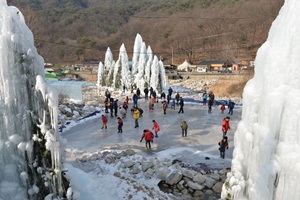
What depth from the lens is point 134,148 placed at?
14172mm

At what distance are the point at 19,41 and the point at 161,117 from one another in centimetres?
1262

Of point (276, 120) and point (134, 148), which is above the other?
point (276, 120)

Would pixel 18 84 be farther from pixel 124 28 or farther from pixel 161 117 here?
pixel 124 28

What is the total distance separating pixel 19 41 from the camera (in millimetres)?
7461

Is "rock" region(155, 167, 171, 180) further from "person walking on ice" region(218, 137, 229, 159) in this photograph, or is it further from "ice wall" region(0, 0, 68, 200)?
"ice wall" region(0, 0, 68, 200)

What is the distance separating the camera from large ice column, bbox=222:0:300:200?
572 cm

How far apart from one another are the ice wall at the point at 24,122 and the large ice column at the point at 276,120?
14.7ft

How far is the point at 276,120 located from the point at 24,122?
18.9 feet

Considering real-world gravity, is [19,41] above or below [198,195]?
above

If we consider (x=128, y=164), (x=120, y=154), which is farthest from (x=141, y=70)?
(x=128, y=164)

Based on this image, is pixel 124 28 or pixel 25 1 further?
pixel 25 1

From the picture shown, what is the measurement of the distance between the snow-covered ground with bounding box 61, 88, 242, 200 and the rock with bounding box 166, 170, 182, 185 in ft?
1.50

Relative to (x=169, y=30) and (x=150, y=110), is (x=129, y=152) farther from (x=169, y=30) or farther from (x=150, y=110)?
(x=169, y=30)

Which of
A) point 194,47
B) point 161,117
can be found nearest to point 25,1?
point 194,47
